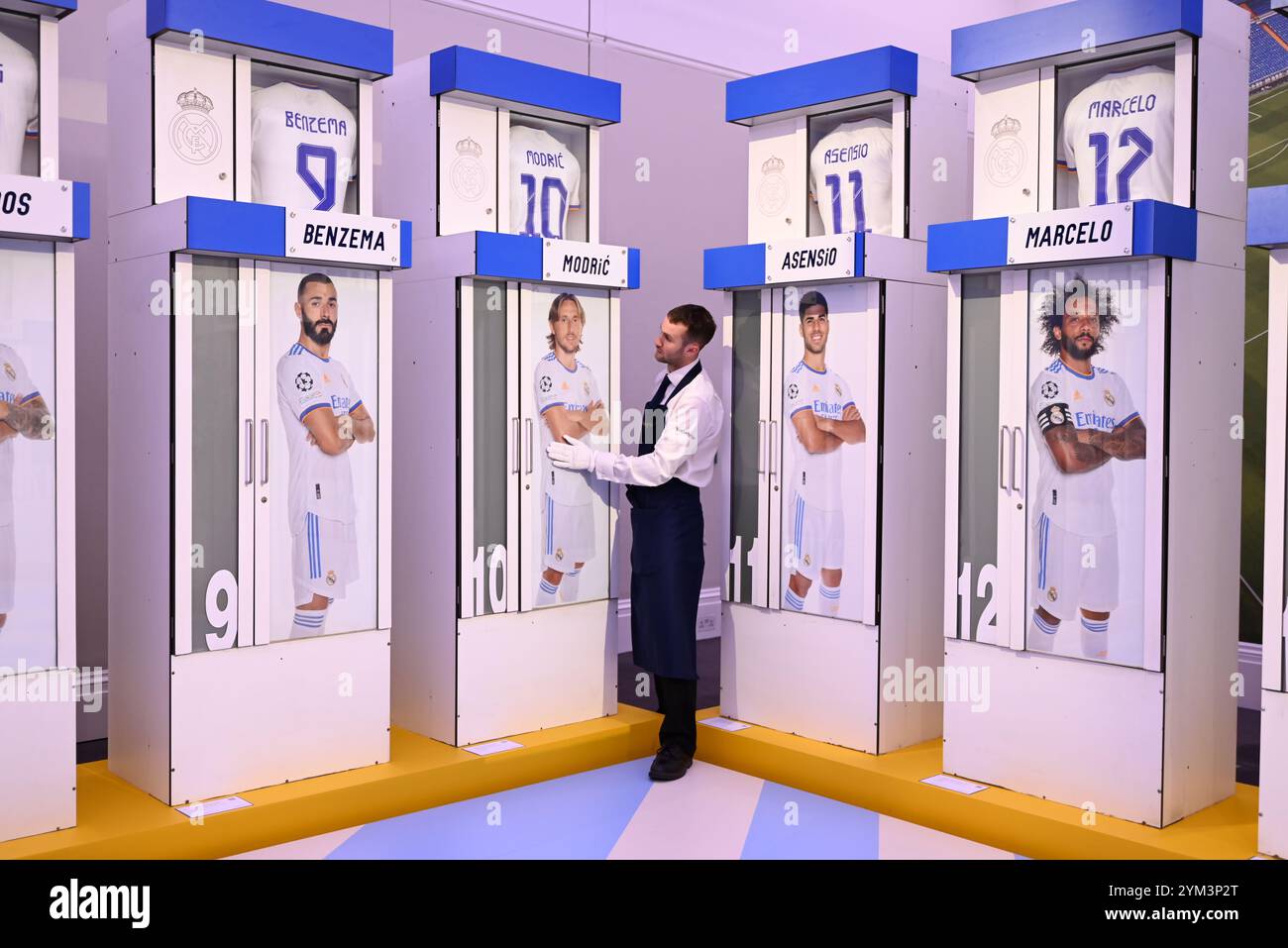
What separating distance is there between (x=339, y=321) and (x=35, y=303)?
1.01 m

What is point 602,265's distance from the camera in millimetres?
5062

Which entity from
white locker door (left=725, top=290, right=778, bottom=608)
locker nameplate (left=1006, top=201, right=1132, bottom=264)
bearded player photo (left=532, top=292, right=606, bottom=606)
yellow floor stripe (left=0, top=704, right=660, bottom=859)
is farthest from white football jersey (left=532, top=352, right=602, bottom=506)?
locker nameplate (left=1006, top=201, right=1132, bottom=264)

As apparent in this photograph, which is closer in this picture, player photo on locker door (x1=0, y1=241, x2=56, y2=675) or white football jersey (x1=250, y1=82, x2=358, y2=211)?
player photo on locker door (x1=0, y1=241, x2=56, y2=675)

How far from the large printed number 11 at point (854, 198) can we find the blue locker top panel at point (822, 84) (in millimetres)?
288

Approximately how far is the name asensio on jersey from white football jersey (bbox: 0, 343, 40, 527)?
100 cm

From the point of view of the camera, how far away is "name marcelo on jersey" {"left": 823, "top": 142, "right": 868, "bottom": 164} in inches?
193

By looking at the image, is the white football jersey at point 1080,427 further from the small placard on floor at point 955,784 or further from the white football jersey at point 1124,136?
the small placard on floor at point 955,784

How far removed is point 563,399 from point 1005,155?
1899mm

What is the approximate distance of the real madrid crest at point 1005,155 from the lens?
434 cm

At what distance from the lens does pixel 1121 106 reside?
13.5ft

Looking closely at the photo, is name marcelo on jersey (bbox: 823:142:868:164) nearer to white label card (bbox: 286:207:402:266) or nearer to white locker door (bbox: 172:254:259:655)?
white label card (bbox: 286:207:402:266)

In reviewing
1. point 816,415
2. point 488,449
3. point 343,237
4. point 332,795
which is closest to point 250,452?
point 343,237
